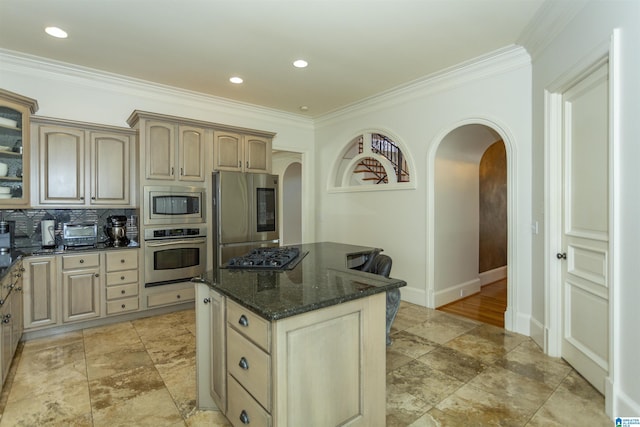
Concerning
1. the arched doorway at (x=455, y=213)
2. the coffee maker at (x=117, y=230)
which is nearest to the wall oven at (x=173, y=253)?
the coffee maker at (x=117, y=230)

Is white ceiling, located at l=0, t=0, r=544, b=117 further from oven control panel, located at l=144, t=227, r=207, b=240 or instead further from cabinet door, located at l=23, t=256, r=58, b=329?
cabinet door, located at l=23, t=256, r=58, b=329

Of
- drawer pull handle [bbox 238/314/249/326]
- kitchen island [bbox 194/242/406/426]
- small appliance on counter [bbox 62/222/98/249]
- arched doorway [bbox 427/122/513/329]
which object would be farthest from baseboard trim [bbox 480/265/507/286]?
small appliance on counter [bbox 62/222/98/249]

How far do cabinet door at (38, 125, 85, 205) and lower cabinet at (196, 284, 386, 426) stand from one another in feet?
8.62

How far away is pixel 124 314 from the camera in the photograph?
3516 mm

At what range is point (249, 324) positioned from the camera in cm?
149

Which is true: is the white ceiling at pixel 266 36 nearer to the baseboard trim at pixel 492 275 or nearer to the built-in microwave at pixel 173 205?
the built-in microwave at pixel 173 205

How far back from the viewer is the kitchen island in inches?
53.0

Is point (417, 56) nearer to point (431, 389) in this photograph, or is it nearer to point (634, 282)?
point (634, 282)

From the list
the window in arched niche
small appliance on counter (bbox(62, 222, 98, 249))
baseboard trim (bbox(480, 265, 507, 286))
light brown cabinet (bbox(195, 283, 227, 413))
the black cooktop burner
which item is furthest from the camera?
baseboard trim (bbox(480, 265, 507, 286))

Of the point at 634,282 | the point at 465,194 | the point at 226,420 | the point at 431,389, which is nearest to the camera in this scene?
the point at 634,282

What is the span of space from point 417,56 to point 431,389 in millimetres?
3072

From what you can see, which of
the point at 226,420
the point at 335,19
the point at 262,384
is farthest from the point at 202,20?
the point at 226,420

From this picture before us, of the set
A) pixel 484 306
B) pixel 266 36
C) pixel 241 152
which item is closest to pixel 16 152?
pixel 241 152

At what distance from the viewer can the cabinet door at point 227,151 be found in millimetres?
4082
